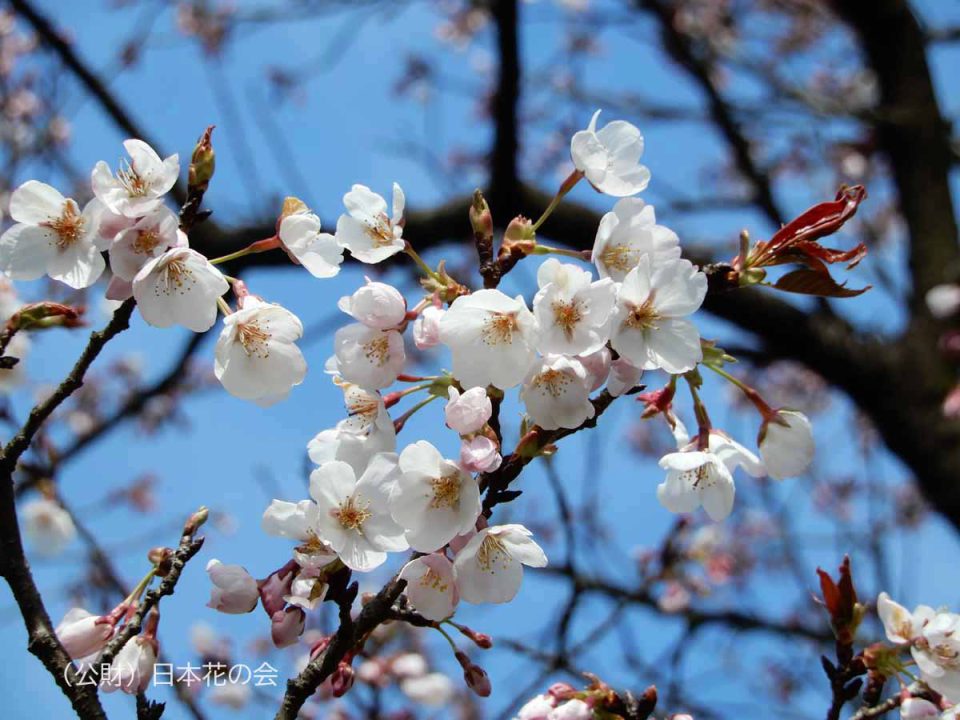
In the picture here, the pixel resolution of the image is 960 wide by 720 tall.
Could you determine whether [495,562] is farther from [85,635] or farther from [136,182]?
[136,182]

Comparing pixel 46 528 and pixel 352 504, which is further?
pixel 46 528

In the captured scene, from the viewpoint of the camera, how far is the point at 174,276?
1003 millimetres

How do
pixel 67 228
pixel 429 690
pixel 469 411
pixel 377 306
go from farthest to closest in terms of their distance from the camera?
pixel 429 690 → pixel 67 228 → pixel 377 306 → pixel 469 411

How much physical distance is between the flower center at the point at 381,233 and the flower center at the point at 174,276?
29 cm

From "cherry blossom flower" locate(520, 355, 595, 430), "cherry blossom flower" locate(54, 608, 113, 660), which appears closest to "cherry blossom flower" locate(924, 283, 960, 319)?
"cherry blossom flower" locate(520, 355, 595, 430)

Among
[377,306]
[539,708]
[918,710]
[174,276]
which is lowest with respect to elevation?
[918,710]

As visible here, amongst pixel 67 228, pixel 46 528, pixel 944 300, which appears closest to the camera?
pixel 67 228

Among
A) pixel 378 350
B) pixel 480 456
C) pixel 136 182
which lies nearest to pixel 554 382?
pixel 480 456

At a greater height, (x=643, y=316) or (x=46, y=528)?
(x=643, y=316)

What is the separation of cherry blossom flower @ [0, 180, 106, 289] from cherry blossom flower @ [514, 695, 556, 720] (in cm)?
85

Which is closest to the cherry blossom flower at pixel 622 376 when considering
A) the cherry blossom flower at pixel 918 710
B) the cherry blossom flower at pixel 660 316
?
the cherry blossom flower at pixel 660 316

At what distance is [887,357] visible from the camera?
156 inches

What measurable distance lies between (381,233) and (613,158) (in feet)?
1.21

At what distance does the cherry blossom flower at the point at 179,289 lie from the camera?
0.99m
